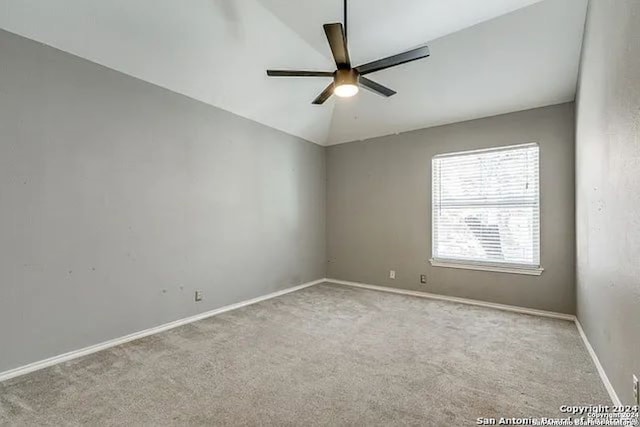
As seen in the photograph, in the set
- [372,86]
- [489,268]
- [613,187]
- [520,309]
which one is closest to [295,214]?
[372,86]

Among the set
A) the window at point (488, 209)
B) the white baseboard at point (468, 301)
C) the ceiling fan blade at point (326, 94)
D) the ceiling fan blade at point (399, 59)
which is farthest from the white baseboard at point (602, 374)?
the ceiling fan blade at point (326, 94)

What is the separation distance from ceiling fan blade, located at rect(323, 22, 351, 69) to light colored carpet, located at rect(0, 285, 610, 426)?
2.41 meters

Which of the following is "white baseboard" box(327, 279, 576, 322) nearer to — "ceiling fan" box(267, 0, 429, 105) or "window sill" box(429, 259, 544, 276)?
"window sill" box(429, 259, 544, 276)

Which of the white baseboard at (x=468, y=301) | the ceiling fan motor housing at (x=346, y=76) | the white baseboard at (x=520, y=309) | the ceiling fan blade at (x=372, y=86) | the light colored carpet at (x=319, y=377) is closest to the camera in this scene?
the light colored carpet at (x=319, y=377)

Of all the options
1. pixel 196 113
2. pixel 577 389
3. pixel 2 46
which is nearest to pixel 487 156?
pixel 577 389

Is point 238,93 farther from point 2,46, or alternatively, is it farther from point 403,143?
point 403,143

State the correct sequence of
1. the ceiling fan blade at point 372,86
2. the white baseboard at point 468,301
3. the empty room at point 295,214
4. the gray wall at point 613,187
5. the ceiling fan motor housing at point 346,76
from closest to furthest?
the gray wall at point 613,187, the empty room at point 295,214, the ceiling fan motor housing at point 346,76, the ceiling fan blade at point 372,86, the white baseboard at point 468,301

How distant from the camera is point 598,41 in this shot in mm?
2195

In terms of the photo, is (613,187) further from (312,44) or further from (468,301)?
(312,44)

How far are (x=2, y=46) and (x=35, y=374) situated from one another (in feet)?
8.04

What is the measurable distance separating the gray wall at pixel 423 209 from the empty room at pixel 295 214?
0.03 m

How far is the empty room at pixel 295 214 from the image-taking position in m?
1.90

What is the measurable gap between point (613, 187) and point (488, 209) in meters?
2.26

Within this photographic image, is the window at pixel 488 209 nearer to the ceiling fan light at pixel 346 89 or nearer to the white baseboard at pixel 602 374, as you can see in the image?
the white baseboard at pixel 602 374
